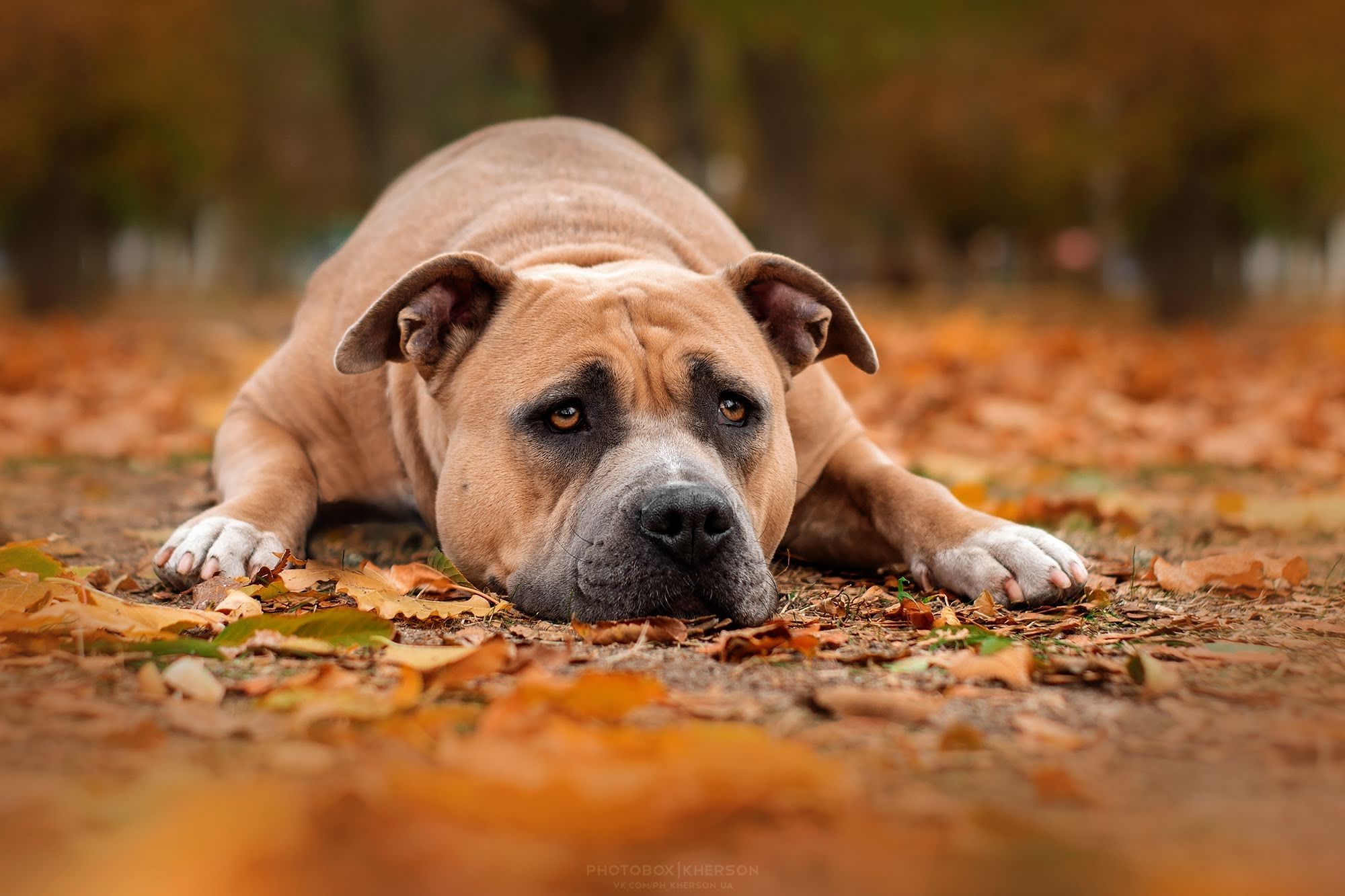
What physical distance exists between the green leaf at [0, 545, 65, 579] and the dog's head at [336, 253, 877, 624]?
89 centimetres

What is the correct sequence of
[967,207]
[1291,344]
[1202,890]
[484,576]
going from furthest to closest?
[967,207] → [1291,344] → [484,576] → [1202,890]

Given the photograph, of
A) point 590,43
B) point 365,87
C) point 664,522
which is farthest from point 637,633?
point 365,87

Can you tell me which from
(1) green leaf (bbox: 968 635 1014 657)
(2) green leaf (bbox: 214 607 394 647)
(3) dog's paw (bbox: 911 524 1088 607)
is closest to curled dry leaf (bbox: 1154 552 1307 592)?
(3) dog's paw (bbox: 911 524 1088 607)

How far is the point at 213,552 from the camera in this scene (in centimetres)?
343

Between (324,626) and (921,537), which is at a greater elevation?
(921,537)

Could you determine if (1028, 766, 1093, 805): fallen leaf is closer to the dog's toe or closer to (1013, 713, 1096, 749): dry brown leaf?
(1013, 713, 1096, 749): dry brown leaf

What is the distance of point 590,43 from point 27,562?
12644 millimetres

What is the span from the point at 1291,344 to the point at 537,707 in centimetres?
1324

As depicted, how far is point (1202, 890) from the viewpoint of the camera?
1674mm

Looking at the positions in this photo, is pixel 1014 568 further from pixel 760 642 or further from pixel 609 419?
pixel 609 419

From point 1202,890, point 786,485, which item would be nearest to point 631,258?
point 786,485

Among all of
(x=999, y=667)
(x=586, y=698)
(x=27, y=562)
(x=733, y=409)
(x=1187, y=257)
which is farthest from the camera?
(x=1187, y=257)

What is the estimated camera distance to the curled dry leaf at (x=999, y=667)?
2.61 meters

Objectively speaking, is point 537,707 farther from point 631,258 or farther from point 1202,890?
point 631,258
